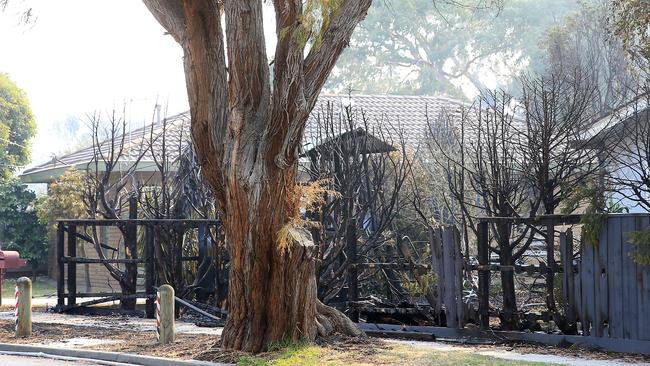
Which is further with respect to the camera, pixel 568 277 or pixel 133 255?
pixel 133 255

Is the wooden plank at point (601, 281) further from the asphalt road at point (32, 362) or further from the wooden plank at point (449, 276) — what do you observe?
the asphalt road at point (32, 362)

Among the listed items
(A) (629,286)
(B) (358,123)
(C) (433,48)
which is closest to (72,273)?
(B) (358,123)

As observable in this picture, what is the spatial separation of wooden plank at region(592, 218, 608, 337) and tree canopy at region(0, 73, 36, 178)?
119ft

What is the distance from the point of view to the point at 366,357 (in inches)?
537

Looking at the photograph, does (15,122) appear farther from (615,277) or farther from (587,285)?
(615,277)

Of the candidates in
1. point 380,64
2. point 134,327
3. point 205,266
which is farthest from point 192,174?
point 380,64

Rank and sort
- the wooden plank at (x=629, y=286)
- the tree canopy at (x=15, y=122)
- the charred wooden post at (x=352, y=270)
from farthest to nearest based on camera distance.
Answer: the tree canopy at (x=15, y=122) < the charred wooden post at (x=352, y=270) < the wooden plank at (x=629, y=286)

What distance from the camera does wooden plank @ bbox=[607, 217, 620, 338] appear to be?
13852 mm

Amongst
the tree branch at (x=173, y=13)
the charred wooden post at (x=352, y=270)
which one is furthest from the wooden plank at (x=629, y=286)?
the tree branch at (x=173, y=13)

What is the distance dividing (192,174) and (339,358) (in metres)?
10.2

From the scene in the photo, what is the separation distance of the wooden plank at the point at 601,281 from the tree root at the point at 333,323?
3304 millimetres

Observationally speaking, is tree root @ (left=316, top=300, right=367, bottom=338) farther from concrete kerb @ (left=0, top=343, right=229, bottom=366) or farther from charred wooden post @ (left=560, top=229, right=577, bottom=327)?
charred wooden post @ (left=560, top=229, right=577, bottom=327)

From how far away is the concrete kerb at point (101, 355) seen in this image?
14109 millimetres

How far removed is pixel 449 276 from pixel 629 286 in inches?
117
